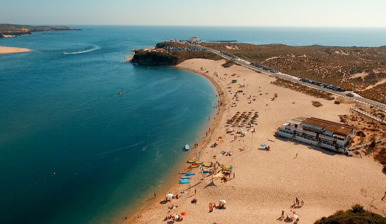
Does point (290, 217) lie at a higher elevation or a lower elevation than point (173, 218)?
higher

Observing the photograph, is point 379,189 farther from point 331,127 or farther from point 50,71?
point 50,71

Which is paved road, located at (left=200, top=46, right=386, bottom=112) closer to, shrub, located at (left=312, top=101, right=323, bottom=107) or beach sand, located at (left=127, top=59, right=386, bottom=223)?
shrub, located at (left=312, top=101, right=323, bottom=107)

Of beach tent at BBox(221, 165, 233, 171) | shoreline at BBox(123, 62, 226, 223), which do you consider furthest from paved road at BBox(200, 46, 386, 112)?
beach tent at BBox(221, 165, 233, 171)

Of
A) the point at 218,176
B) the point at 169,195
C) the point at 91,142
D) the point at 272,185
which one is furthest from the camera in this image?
the point at 91,142

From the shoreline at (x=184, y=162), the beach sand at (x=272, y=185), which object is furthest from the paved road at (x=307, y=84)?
the beach sand at (x=272, y=185)

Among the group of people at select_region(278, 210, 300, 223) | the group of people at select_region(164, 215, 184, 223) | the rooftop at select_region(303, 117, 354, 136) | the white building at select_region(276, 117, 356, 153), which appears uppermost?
the rooftop at select_region(303, 117, 354, 136)

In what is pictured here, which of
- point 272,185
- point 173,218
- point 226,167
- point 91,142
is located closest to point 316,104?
point 272,185

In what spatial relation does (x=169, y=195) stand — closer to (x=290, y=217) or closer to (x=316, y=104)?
(x=290, y=217)

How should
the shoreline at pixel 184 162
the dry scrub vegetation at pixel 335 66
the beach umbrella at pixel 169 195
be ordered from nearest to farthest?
the shoreline at pixel 184 162 < the beach umbrella at pixel 169 195 < the dry scrub vegetation at pixel 335 66

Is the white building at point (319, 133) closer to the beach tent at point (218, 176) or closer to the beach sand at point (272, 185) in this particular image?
the beach sand at point (272, 185)

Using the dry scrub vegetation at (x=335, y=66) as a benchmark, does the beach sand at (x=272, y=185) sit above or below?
below
